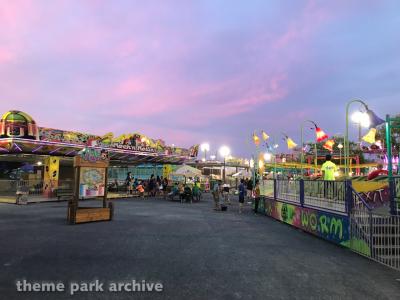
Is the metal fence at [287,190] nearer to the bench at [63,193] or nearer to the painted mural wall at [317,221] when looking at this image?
the painted mural wall at [317,221]

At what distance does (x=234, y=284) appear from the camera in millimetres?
5246

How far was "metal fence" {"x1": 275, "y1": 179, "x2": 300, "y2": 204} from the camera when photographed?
40.5 ft

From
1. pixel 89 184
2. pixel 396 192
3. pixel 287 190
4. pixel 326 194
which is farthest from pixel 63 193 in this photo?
pixel 396 192

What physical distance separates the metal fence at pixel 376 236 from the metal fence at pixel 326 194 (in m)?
0.93

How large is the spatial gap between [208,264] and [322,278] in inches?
87.2

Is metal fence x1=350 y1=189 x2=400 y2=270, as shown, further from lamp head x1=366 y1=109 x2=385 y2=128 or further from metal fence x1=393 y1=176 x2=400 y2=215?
lamp head x1=366 y1=109 x2=385 y2=128

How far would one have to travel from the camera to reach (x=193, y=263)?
6.41m

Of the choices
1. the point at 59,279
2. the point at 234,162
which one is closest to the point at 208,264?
the point at 59,279

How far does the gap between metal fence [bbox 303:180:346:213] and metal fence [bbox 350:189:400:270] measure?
0.93 m

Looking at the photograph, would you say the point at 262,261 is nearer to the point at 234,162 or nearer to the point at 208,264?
the point at 208,264

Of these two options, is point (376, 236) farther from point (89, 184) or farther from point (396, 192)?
point (89, 184)

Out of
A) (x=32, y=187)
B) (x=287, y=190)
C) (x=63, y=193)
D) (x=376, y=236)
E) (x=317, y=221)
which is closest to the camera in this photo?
(x=376, y=236)

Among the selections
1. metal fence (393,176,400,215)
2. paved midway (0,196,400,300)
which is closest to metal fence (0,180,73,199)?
paved midway (0,196,400,300)

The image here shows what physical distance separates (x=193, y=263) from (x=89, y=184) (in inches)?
313
